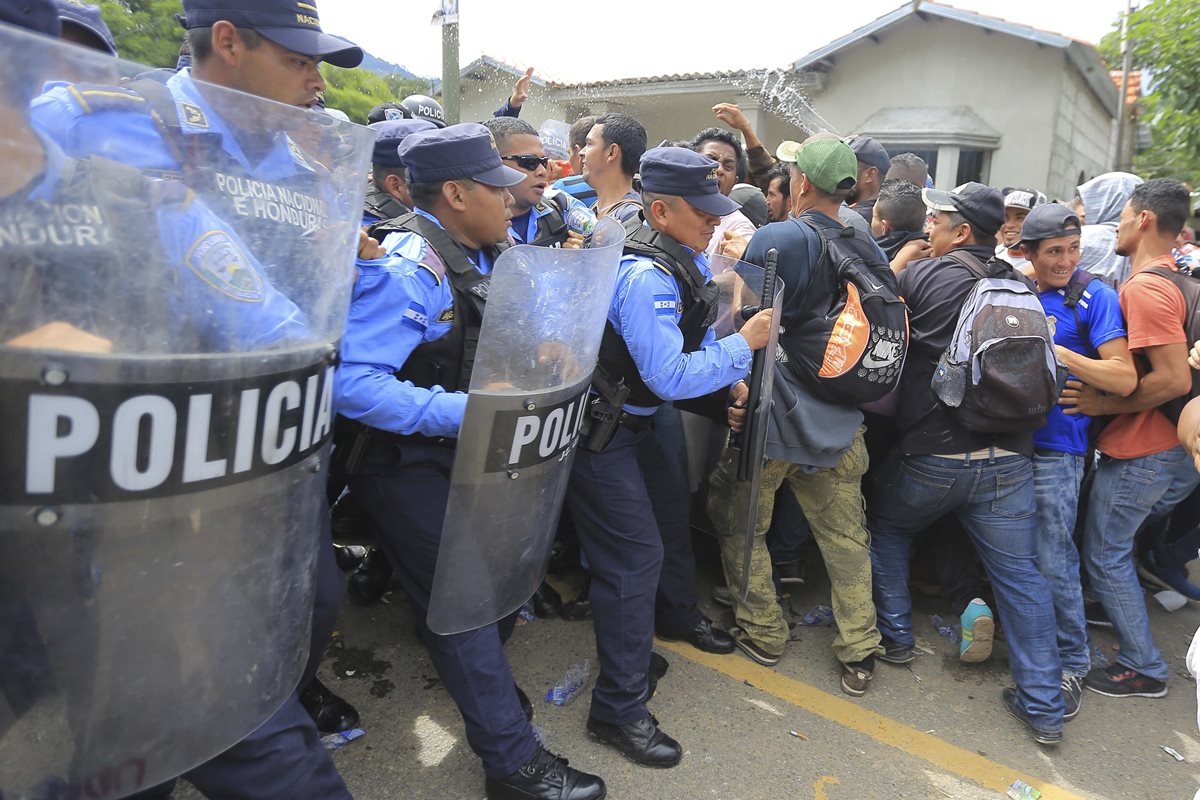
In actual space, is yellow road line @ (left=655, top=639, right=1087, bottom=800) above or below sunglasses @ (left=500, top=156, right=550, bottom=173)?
below

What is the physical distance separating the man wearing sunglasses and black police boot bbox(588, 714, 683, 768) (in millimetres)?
1974

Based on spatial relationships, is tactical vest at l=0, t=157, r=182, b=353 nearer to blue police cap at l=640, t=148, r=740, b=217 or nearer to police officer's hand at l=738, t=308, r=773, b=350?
blue police cap at l=640, t=148, r=740, b=217

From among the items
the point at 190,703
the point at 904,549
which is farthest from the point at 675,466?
the point at 190,703

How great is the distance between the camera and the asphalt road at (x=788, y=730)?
97.0 inches

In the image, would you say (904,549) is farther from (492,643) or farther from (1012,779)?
(492,643)

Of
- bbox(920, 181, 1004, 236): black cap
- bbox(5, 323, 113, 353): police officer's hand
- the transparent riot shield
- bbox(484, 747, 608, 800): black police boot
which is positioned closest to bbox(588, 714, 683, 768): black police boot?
bbox(484, 747, 608, 800): black police boot

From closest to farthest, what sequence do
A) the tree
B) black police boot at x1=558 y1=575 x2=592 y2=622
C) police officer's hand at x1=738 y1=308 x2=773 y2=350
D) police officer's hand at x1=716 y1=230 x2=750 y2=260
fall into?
1. police officer's hand at x1=738 y1=308 x2=773 y2=350
2. black police boot at x1=558 y1=575 x2=592 y2=622
3. police officer's hand at x1=716 y1=230 x2=750 y2=260
4. the tree

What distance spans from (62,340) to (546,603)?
2648mm

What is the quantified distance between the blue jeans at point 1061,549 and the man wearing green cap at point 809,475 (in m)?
0.68

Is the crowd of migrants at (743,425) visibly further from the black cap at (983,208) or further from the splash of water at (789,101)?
the splash of water at (789,101)

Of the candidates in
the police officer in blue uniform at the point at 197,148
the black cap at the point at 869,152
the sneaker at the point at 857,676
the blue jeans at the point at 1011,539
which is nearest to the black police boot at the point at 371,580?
the sneaker at the point at 857,676

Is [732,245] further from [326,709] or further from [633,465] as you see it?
[326,709]

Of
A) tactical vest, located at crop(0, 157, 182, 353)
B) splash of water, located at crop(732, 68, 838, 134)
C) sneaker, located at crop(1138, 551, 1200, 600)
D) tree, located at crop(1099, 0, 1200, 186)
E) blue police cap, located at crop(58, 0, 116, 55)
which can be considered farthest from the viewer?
splash of water, located at crop(732, 68, 838, 134)

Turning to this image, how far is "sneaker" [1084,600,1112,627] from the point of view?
368 cm
